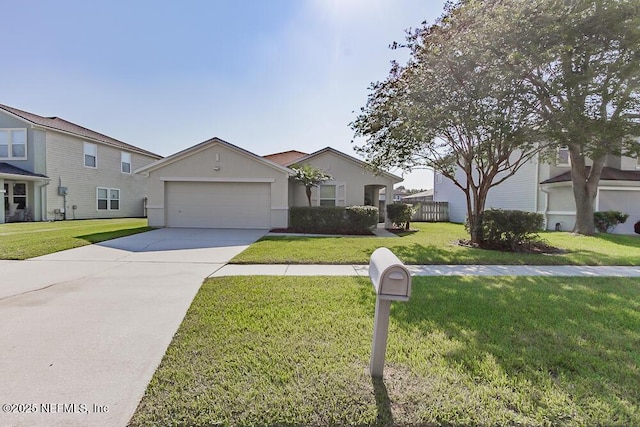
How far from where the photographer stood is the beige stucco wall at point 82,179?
Result: 17.8 metres

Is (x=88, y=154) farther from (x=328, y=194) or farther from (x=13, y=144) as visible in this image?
(x=328, y=194)

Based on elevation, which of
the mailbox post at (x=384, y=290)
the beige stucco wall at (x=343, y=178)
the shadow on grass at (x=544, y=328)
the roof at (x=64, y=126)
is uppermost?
the roof at (x=64, y=126)

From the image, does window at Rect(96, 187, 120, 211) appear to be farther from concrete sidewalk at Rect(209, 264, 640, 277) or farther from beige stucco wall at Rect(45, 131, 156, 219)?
concrete sidewalk at Rect(209, 264, 640, 277)

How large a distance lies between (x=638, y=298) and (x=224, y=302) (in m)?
6.61

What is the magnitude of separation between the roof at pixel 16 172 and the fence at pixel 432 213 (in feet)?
79.9

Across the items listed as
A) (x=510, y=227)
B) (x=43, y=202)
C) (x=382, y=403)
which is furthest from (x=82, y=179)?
(x=510, y=227)

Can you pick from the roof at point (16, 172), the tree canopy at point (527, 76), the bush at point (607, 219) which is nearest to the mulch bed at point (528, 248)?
the tree canopy at point (527, 76)

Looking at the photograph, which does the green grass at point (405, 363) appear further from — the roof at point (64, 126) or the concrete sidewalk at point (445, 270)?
the roof at point (64, 126)

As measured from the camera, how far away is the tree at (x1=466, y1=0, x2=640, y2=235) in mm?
6938

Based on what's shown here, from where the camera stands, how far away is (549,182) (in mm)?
16578

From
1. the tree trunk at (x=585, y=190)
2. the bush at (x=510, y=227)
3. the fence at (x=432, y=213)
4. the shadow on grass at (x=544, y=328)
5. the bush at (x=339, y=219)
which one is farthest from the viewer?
the fence at (x=432, y=213)

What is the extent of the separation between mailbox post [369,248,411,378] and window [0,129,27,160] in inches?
950

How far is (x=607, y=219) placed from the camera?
1460 cm

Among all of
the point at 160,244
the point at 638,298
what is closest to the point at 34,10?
the point at 160,244
